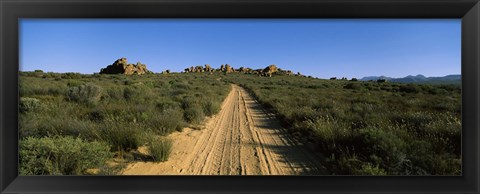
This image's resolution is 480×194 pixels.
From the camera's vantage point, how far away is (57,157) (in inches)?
108

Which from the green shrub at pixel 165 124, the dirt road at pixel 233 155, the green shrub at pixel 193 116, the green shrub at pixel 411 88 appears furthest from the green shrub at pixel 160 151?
the green shrub at pixel 411 88

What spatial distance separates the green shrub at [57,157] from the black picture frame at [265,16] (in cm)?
46

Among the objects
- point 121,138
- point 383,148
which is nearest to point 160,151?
point 121,138

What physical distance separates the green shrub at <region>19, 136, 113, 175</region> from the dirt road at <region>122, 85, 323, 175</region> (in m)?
0.44

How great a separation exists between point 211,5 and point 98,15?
0.99 meters

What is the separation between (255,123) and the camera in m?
5.77

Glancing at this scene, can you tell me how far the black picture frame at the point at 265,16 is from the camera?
6.71ft

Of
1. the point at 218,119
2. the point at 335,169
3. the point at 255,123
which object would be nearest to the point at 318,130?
the point at 335,169

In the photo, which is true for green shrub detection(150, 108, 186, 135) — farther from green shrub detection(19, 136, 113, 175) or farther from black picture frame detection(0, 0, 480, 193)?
Result: black picture frame detection(0, 0, 480, 193)

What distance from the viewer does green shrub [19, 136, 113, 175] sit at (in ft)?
8.53

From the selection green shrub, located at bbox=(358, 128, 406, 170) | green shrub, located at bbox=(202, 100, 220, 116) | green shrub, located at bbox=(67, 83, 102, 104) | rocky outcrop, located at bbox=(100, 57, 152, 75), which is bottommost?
green shrub, located at bbox=(358, 128, 406, 170)

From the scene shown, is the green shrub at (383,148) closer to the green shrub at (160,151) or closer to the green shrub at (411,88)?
the green shrub at (160,151)

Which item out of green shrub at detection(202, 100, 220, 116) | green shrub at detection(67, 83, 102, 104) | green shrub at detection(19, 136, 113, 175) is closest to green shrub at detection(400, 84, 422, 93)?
green shrub at detection(202, 100, 220, 116)
